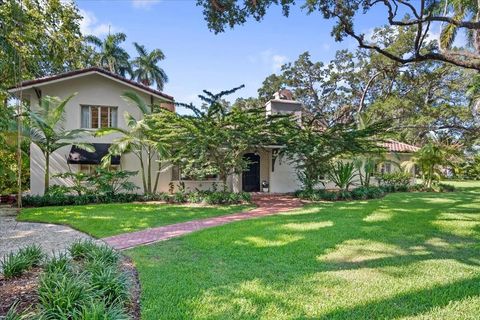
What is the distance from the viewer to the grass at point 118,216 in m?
10.1

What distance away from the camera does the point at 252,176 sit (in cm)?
2158

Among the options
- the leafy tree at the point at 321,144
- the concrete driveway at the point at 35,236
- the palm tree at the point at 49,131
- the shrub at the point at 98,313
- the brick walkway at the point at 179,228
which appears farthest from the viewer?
the leafy tree at the point at 321,144

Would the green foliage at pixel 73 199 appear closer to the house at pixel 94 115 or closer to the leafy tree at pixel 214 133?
the house at pixel 94 115

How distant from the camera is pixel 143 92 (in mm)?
19125

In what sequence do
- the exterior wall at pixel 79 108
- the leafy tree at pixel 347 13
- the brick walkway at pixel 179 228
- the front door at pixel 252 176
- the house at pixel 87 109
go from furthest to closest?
1. the front door at pixel 252 176
2. the exterior wall at pixel 79 108
3. the house at pixel 87 109
4. the leafy tree at pixel 347 13
5. the brick walkway at pixel 179 228

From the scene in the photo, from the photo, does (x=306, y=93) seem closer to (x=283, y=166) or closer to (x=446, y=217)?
(x=283, y=166)

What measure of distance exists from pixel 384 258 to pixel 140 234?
6.78 meters

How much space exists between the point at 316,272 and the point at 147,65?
1804 inches

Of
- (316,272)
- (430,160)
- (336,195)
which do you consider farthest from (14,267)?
(430,160)

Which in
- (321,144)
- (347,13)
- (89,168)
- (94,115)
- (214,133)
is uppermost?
(347,13)

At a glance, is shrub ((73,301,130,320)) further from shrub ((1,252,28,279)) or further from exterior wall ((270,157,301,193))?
exterior wall ((270,157,301,193))

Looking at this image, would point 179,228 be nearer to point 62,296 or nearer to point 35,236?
point 35,236

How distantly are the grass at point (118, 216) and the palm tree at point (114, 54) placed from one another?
33.6 m

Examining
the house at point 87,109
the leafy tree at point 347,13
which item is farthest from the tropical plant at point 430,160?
the house at point 87,109
